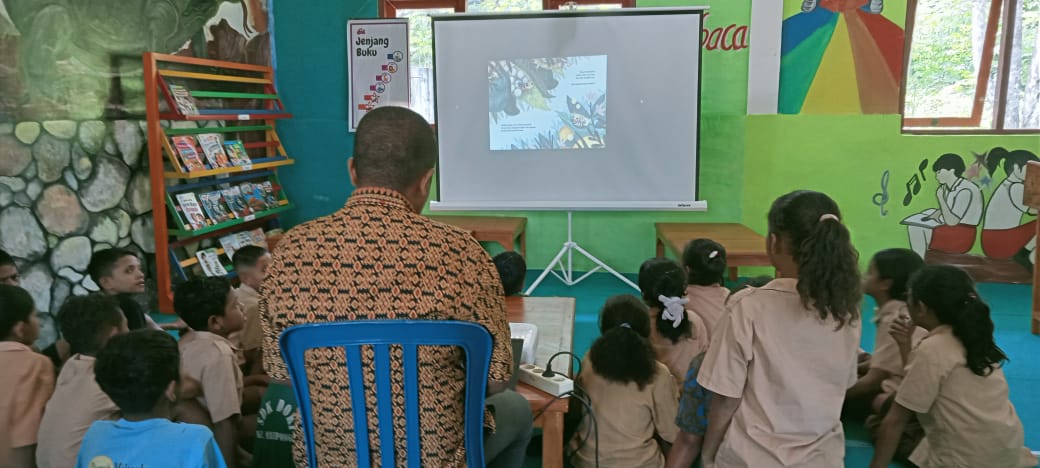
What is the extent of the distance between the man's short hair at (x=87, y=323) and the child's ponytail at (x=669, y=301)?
1.59 metres

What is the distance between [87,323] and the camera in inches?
73.4

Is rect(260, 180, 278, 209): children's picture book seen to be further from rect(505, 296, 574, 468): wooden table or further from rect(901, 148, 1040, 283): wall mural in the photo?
rect(901, 148, 1040, 283): wall mural

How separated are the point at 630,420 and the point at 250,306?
1498 mm

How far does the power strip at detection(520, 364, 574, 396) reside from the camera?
1.69 metres

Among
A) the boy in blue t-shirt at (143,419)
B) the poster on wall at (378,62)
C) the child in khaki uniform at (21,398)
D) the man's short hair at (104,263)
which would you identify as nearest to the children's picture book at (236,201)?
the poster on wall at (378,62)

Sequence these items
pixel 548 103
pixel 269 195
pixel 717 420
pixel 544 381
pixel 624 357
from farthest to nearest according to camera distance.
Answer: pixel 269 195 < pixel 548 103 < pixel 624 357 < pixel 544 381 < pixel 717 420

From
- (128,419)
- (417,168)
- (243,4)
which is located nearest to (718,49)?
(243,4)

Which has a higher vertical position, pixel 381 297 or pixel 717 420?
pixel 381 297

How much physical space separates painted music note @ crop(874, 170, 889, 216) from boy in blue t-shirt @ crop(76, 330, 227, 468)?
4.55 meters

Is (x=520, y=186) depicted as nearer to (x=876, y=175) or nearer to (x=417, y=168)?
(x=876, y=175)

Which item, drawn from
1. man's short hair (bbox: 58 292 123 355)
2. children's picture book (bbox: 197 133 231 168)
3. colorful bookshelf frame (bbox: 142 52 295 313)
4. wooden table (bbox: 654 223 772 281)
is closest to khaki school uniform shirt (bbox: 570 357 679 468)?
man's short hair (bbox: 58 292 123 355)

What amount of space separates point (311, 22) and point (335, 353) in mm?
4478

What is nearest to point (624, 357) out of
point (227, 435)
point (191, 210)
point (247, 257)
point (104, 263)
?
point (227, 435)

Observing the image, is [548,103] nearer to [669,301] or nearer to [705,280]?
[705,280]
